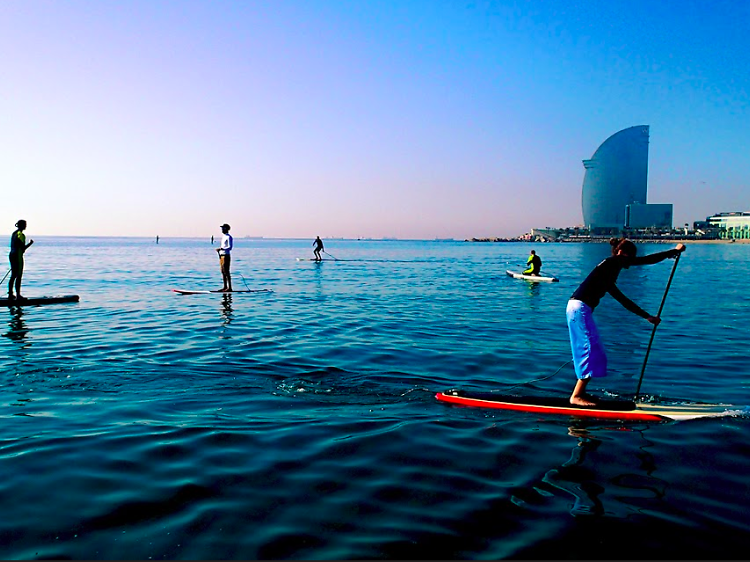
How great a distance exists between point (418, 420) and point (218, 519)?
3030 mm

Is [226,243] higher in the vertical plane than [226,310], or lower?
higher

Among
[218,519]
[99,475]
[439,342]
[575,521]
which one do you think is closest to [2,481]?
[99,475]

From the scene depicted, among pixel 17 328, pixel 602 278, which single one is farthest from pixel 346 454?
pixel 17 328

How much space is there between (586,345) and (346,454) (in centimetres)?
341

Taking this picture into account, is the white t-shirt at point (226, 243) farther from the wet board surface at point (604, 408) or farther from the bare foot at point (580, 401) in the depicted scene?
the bare foot at point (580, 401)

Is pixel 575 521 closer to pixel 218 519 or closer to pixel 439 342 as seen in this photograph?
pixel 218 519

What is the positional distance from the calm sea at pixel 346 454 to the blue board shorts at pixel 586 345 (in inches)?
27.5

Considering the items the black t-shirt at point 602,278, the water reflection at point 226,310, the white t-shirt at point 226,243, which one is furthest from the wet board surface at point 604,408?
the white t-shirt at point 226,243

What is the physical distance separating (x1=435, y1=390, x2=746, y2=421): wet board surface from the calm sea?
0.18 meters

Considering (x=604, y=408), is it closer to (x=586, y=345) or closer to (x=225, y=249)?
(x=586, y=345)

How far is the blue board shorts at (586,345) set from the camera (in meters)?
6.80

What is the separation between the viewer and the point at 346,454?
5.47m

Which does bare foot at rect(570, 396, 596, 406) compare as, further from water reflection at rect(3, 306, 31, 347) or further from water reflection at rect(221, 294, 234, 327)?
water reflection at rect(3, 306, 31, 347)

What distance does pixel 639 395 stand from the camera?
7.89 meters
